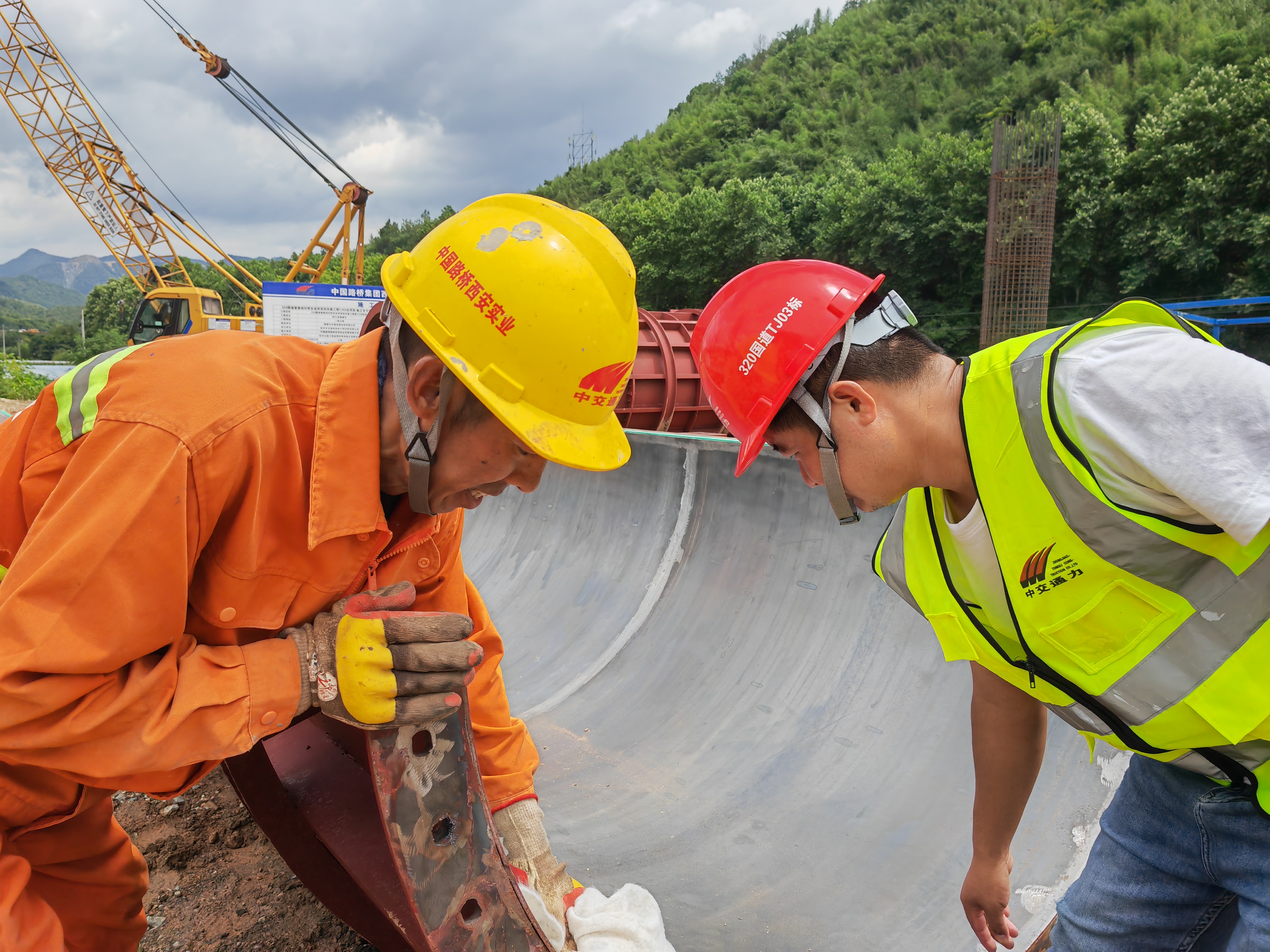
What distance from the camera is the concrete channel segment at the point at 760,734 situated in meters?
2.28

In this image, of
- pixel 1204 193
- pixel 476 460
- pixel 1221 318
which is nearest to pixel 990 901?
pixel 476 460

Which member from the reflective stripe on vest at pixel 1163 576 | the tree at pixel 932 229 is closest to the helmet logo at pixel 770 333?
the reflective stripe on vest at pixel 1163 576

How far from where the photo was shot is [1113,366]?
3.71 feet

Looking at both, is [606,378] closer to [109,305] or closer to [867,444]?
[867,444]

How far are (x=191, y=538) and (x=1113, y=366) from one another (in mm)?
1540

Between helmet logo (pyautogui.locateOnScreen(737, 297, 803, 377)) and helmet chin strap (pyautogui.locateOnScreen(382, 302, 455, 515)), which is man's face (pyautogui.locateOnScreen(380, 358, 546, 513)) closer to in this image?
helmet chin strap (pyautogui.locateOnScreen(382, 302, 455, 515))

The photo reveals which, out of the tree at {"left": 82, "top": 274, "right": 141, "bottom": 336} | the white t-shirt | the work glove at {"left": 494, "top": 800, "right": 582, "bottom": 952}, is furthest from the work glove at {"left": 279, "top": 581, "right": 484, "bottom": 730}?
the tree at {"left": 82, "top": 274, "right": 141, "bottom": 336}

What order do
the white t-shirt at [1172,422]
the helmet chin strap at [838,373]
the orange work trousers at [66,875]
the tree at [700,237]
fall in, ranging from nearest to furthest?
the white t-shirt at [1172,422] < the orange work trousers at [66,875] < the helmet chin strap at [838,373] < the tree at [700,237]

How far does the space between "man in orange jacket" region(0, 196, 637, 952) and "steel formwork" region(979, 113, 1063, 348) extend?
701 inches

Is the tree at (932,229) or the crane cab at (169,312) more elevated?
the tree at (932,229)

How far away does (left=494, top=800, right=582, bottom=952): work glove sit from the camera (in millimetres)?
1823

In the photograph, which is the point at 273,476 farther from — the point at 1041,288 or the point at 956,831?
the point at 1041,288

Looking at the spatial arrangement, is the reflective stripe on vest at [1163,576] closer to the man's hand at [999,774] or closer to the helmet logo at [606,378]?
the man's hand at [999,774]

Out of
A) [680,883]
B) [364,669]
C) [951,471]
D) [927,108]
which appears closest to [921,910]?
[680,883]
